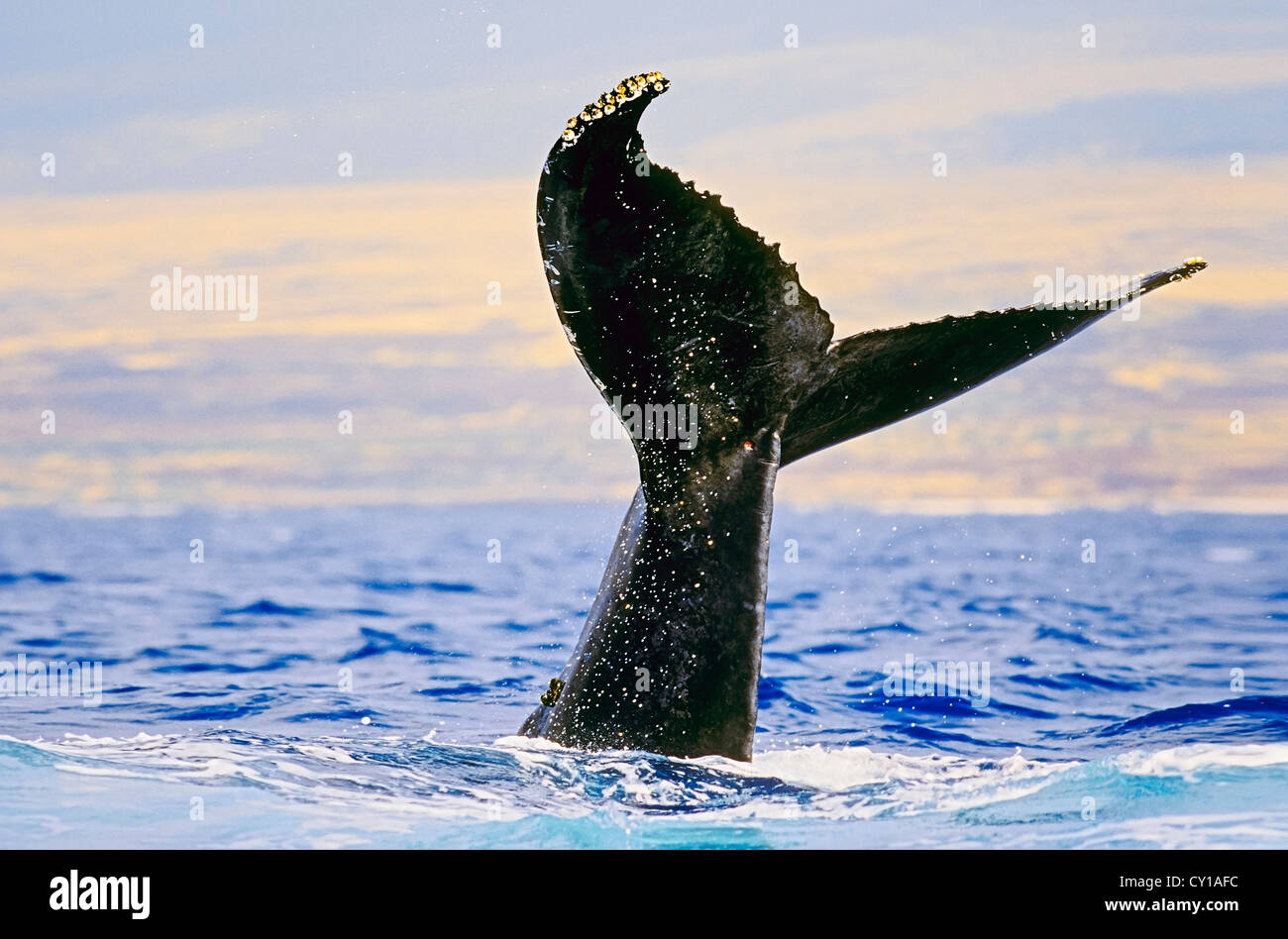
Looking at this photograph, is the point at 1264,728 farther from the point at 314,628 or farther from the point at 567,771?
the point at 314,628

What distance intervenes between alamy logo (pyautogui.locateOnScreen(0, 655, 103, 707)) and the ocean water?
206 mm

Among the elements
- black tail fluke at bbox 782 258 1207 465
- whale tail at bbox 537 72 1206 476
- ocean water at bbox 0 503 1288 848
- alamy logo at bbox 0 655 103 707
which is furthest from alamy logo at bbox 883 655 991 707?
alamy logo at bbox 0 655 103 707

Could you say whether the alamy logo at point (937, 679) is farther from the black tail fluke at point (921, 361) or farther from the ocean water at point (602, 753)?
the black tail fluke at point (921, 361)

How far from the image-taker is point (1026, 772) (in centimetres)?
820

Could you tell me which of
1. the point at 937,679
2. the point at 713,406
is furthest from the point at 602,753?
the point at 937,679

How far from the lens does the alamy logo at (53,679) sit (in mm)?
13711

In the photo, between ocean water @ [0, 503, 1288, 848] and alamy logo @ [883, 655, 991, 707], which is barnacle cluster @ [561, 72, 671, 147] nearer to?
ocean water @ [0, 503, 1288, 848]

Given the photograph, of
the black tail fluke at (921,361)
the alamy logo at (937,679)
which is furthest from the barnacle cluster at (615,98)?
the alamy logo at (937,679)

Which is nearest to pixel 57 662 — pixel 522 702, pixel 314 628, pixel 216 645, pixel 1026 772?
pixel 216 645

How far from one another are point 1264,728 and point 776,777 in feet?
19.6

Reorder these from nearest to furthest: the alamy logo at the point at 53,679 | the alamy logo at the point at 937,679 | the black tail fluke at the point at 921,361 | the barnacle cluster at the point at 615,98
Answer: the barnacle cluster at the point at 615,98 → the black tail fluke at the point at 921,361 → the alamy logo at the point at 53,679 → the alamy logo at the point at 937,679

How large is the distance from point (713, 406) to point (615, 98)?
169cm

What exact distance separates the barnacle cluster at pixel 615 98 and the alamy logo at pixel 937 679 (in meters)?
9.27

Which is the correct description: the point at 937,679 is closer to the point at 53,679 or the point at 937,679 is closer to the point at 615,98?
the point at 53,679
